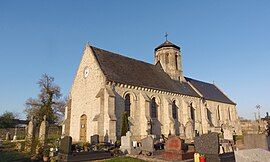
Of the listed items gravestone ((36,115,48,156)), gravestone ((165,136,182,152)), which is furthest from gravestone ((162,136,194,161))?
gravestone ((36,115,48,156))

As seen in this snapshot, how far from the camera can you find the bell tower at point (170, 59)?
36750 millimetres

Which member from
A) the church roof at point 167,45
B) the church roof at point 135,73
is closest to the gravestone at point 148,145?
the church roof at point 135,73

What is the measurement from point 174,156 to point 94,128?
9.89 m

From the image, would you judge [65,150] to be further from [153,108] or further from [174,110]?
[174,110]

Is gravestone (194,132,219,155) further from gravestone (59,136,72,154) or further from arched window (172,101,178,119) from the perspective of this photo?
arched window (172,101,178,119)

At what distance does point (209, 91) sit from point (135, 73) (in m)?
20.8

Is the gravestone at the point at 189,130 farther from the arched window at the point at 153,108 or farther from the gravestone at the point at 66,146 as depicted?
the gravestone at the point at 66,146

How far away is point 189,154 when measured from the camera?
14.8 metres

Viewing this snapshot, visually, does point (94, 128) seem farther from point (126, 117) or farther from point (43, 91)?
point (43, 91)

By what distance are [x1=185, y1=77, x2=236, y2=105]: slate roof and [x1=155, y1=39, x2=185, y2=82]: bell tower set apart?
4.12m

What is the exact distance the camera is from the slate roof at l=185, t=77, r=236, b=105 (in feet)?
132

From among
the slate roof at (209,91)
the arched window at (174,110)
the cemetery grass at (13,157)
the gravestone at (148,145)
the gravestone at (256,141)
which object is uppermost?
the slate roof at (209,91)

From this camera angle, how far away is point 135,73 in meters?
28.3

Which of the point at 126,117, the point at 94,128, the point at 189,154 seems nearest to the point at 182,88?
the point at 126,117
